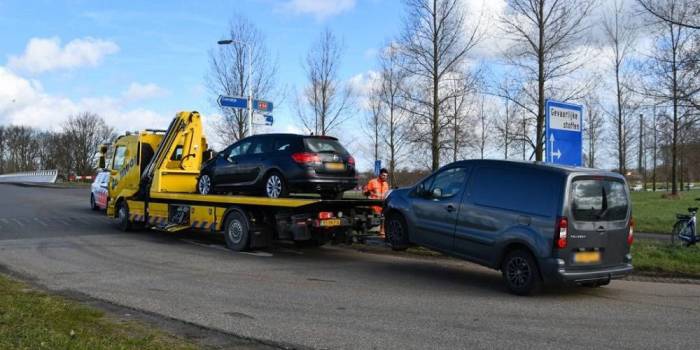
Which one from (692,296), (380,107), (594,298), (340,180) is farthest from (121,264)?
(380,107)

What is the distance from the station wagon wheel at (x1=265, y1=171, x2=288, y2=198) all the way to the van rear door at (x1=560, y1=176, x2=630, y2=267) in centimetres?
566

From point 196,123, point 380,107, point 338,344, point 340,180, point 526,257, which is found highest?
point 380,107

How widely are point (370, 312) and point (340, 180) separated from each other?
5.05 m

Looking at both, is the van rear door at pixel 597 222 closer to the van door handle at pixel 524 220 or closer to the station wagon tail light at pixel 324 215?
the van door handle at pixel 524 220

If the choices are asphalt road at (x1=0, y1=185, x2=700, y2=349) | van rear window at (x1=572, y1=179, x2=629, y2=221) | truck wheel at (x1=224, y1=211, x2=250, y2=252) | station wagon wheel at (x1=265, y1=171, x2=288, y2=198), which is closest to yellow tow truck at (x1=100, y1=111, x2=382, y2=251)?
truck wheel at (x1=224, y1=211, x2=250, y2=252)

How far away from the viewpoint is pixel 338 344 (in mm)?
5605

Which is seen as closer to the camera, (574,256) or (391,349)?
(391,349)

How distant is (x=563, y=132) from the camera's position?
41.0 ft

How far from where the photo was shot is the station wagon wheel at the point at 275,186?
37.9 feet

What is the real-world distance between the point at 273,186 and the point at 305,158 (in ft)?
3.13

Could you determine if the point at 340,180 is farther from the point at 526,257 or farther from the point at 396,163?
the point at 396,163

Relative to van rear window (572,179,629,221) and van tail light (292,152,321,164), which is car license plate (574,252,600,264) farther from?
van tail light (292,152,321,164)

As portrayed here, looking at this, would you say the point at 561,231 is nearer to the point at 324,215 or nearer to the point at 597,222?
the point at 597,222

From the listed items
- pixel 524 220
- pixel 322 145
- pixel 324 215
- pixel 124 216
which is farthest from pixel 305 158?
pixel 124 216
